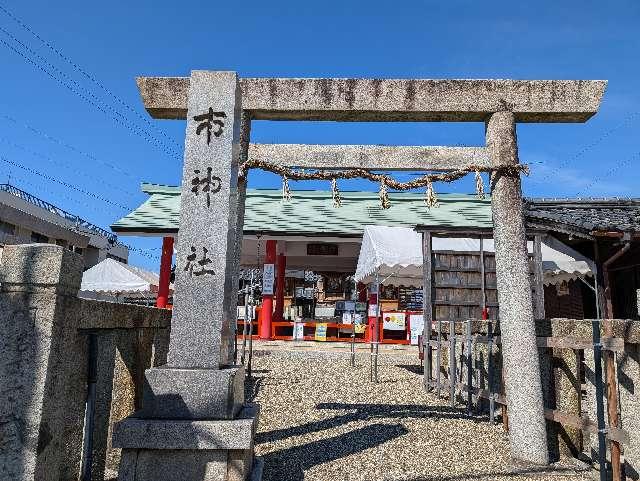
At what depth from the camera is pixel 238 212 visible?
16.9ft

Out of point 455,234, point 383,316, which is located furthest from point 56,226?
point 455,234

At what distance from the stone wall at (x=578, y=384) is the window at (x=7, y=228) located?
24.2m

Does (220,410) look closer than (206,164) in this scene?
Yes

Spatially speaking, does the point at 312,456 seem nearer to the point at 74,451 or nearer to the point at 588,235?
the point at 74,451

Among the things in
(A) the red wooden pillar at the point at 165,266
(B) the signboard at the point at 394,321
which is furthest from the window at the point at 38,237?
(B) the signboard at the point at 394,321

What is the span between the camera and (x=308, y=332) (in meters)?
15.7

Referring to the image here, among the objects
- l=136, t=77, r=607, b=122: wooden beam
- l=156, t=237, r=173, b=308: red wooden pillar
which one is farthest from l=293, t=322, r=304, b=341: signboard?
l=136, t=77, r=607, b=122: wooden beam

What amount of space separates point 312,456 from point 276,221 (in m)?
10.6

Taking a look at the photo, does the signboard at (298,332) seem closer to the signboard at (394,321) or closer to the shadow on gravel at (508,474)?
the signboard at (394,321)

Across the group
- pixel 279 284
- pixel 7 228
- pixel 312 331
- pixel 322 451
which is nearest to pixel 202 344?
pixel 322 451

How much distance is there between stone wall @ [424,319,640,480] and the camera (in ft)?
10.8

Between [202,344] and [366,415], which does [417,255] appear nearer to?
[366,415]

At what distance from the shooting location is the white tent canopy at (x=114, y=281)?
544 inches

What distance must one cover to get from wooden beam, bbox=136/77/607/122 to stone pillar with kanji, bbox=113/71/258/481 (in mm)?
852
